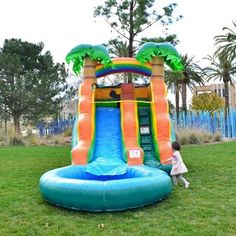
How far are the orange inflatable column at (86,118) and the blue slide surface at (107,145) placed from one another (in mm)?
229

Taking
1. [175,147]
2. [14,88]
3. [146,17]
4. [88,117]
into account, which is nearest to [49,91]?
[14,88]

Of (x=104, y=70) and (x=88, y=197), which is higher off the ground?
(x=104, y=70)

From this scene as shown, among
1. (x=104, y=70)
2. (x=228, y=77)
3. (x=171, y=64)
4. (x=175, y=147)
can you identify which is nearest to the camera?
(x=175, y=147)

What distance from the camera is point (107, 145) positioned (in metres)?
8.07

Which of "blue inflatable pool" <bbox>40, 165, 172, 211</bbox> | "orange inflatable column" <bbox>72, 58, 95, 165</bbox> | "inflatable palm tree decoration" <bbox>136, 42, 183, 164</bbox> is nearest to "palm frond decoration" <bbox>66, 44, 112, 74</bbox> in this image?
"orange inflatable column" <bbox>72, 58, 95, 165</bbox>

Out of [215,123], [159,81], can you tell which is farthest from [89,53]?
[215,123]

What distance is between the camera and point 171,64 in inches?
370

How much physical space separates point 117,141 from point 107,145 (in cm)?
27

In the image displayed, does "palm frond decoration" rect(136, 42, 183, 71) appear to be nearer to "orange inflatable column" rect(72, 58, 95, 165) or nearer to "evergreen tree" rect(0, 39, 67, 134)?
"orange inflatable column" rect(72, 58, 95, 165)

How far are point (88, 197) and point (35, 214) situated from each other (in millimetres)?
832

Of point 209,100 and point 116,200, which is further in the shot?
point 209,100

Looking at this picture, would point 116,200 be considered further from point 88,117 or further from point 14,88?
point 14,88

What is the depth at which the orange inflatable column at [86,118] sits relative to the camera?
743 centimetres

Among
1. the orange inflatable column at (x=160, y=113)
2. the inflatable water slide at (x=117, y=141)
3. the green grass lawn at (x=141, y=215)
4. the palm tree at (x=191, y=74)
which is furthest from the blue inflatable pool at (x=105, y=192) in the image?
the palm tree at (x=191, y=74)
